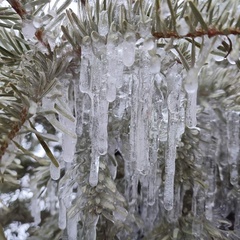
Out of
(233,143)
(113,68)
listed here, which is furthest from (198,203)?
(113,68)

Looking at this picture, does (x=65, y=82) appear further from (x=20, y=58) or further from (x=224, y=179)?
(x=224, y=179)

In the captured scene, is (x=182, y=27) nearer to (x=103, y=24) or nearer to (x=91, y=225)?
(x=103, y=24)

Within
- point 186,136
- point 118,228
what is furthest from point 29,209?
point 186,136

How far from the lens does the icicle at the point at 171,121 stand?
65 centimetres

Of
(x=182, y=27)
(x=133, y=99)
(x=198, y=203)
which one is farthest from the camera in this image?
(x=198, y=203)

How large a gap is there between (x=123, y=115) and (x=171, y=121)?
0.11m

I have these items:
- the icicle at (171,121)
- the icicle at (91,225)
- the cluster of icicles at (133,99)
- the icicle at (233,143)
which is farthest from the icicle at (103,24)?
the icicle at (233,143)

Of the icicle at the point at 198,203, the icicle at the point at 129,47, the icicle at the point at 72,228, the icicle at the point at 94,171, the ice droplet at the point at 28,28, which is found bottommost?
the icicle at the point at 72,228

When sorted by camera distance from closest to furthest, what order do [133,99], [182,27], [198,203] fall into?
[182,27], [133,99], [198,203]

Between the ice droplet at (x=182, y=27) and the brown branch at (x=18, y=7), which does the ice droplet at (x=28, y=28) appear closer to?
the brown branch at (x=18, y=7)

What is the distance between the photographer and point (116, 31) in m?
0.57

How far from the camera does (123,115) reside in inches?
29.9

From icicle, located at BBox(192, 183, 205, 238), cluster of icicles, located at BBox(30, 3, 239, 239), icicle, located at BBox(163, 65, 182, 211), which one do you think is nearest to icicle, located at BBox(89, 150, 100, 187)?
cluster of icicles, located at BBox(30, 3, 239, 239)

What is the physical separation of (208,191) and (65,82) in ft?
1.32
